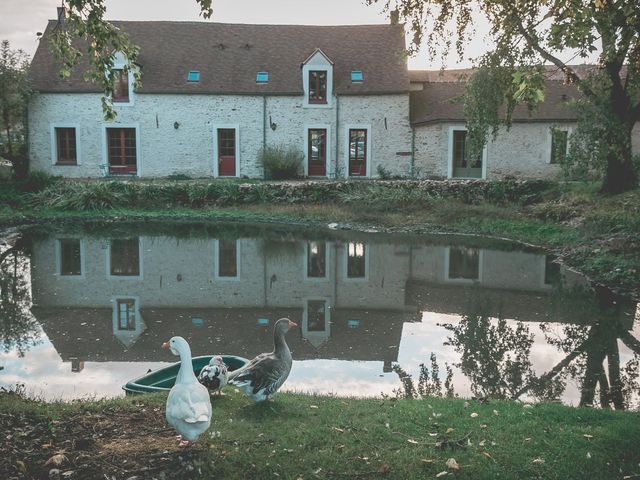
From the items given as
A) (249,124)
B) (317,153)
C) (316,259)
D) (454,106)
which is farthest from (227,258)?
(454,106)

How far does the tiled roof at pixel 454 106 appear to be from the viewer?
26.2 metres

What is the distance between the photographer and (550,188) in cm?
2069

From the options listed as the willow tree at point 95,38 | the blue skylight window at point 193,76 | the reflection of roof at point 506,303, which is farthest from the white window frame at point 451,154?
the willow tree at point 95,38

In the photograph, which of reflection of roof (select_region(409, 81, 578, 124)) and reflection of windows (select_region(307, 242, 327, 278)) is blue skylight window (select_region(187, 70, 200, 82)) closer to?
reflection of roof (select_region(409, 81, 578, 124))

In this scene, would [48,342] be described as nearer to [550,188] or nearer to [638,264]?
[638,264]

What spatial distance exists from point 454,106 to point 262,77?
8.87m

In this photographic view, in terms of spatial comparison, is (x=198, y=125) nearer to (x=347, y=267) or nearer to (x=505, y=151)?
(x=505, y=151)

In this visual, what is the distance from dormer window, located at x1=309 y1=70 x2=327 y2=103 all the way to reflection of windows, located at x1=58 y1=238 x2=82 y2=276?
14.1m

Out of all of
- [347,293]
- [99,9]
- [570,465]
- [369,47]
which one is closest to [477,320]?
[347,293]

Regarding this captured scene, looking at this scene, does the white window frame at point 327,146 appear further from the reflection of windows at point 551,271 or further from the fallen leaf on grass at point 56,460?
the fallen leaf on grass at point 56,460

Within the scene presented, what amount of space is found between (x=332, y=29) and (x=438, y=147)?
892 cm

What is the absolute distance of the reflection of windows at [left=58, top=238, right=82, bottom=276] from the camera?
44.1 ft

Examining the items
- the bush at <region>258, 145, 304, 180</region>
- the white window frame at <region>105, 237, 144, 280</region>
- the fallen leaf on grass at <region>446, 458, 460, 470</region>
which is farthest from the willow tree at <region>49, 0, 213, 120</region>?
the bush at <region>258, 145, 304, 180</region>

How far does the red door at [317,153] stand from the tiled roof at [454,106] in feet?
13.9
